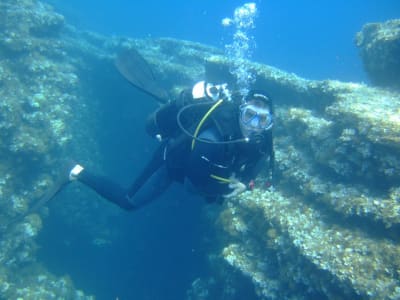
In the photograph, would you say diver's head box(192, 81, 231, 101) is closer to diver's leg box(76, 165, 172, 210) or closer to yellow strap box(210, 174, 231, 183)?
yellow strap box(210, 174, 231, 183)

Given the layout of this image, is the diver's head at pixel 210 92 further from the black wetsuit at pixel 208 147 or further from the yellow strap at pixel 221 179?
the yellow strap at pixel 221 179

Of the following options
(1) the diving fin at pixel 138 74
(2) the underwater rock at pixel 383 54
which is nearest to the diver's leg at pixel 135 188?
(1) the diving fin at pixel 138 74

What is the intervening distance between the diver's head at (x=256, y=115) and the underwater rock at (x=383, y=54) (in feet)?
20.4

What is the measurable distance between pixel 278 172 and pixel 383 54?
4650 millimetres

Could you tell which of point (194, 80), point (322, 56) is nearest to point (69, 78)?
point (194, 80)

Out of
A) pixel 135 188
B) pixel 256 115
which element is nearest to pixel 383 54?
pixel 256 115

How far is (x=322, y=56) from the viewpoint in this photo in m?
63.2

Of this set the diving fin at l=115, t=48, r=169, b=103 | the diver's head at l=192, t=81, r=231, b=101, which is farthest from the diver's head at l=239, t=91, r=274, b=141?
the diving fin at l=115, t=48, r=169, b=103

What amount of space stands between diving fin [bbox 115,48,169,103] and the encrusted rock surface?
314 centimetres

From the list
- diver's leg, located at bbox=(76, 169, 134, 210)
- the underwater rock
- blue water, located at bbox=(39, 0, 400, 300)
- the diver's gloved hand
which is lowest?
blue water, located at bbox=(39, 0, 400, 300)

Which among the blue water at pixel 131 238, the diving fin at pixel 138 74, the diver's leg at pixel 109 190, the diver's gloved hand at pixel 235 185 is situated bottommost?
the blue water at pixel 131 238

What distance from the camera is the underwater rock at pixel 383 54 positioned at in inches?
343

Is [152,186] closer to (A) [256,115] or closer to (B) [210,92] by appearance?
(B) [210,92]

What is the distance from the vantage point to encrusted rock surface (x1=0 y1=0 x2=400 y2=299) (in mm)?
5762
